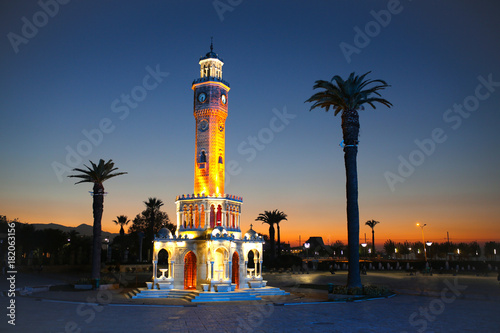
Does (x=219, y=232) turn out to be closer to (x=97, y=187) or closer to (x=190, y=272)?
(x=190, y=272)

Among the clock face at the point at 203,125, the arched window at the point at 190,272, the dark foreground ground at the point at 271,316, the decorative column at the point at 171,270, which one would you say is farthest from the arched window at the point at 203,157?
the dark foreground ground at the point at 271,316

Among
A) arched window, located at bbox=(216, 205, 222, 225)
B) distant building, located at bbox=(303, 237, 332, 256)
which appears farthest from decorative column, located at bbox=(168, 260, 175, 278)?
distant building, located at bbox=(303, 237, 332, 256)

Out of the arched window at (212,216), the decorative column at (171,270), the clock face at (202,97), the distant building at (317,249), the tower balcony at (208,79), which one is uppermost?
the tower balcony at (208,79)

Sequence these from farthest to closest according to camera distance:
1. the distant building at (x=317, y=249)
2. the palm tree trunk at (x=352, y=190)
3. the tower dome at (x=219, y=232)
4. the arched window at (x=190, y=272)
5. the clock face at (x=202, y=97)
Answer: the distant building at (x=317, y=249) → the clock face at (x=202, y=97) → the arched window at (x=190, y=272) → the tower dome at (x=219, y=232) → the palm tree trunk at (x=352, y=190)

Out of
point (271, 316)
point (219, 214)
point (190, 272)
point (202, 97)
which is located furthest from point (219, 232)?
point (271, 316)

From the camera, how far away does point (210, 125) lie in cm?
→ 3509

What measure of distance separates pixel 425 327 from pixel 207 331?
815 cm

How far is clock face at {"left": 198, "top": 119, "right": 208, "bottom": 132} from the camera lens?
35.3m

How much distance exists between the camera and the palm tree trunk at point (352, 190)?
24.8 meters

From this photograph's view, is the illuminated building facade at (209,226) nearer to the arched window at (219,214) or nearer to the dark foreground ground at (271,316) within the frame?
the arched window at (219,214)

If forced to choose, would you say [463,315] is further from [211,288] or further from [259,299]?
[211,288]

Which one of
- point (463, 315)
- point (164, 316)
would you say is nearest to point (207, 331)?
point (164, 316)

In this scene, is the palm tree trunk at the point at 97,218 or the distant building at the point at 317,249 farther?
the distant building at the point at 317,249

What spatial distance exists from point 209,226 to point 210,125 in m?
8.94
